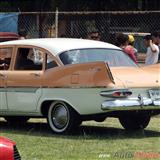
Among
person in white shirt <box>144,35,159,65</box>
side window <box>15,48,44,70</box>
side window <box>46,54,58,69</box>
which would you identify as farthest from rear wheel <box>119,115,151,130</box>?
person in white shirt <box>144,35,159,65</box>

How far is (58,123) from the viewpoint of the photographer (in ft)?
35.8

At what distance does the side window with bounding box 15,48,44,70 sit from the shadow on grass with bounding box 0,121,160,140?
1.14 meters

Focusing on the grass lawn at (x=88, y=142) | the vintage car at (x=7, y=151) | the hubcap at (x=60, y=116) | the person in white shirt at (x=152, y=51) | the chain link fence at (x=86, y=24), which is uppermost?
the chain link fence at (x=86, y=24)

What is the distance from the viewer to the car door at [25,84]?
11094 mm

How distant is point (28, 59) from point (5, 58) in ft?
1.76

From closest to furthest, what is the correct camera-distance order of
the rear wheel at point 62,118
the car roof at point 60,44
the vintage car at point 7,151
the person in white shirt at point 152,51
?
the vintage car at point 7,151
the rear wheel at point 62,118
the car roof at point 60,44
the person in white shirt at point 152,51

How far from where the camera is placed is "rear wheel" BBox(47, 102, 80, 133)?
1056cm

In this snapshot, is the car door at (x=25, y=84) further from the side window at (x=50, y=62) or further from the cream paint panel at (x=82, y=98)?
the cream paint panel at (x=82, y=98)

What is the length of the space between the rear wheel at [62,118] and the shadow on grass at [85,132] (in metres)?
0.14

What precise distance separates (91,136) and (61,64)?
132cm

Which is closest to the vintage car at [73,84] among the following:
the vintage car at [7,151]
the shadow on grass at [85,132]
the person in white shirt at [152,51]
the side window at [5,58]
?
the side window at [5,58]

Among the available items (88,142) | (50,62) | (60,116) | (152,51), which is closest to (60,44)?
(50,62)

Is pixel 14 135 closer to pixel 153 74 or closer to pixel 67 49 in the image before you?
pixel 67 49

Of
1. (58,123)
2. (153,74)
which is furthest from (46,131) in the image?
(153,74)
